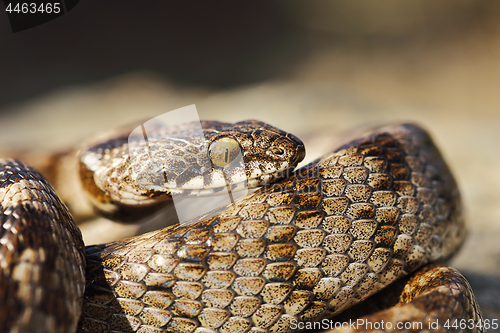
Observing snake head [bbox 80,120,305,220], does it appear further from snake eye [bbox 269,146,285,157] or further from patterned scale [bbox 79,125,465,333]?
patterned scale [bbox 79,125,465,333]

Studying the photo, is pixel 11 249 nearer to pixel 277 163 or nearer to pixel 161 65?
pixel 277 163

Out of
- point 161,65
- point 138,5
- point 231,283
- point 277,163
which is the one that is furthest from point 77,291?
point 161,65

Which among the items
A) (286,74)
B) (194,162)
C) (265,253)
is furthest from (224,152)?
(286,74)

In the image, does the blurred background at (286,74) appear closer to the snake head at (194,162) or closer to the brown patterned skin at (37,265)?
the snake head at (194,162)

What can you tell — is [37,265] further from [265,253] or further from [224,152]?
[224,152]

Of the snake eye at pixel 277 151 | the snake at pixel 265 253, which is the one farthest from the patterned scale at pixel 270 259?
the snake eye at pixel 277 151

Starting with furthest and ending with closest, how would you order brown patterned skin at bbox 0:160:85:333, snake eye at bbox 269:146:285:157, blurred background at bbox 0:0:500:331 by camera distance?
blurred background at bbox 0:0:500:331 → snake eye at bbox 269:146:285:157 → brown patterned skin at bbox 0:160:85:333

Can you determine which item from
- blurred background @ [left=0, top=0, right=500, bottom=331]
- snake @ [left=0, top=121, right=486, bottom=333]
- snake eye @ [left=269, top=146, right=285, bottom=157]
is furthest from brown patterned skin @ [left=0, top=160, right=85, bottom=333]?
blurred background @ [left=0, top=0, right=500, bottom=331]
